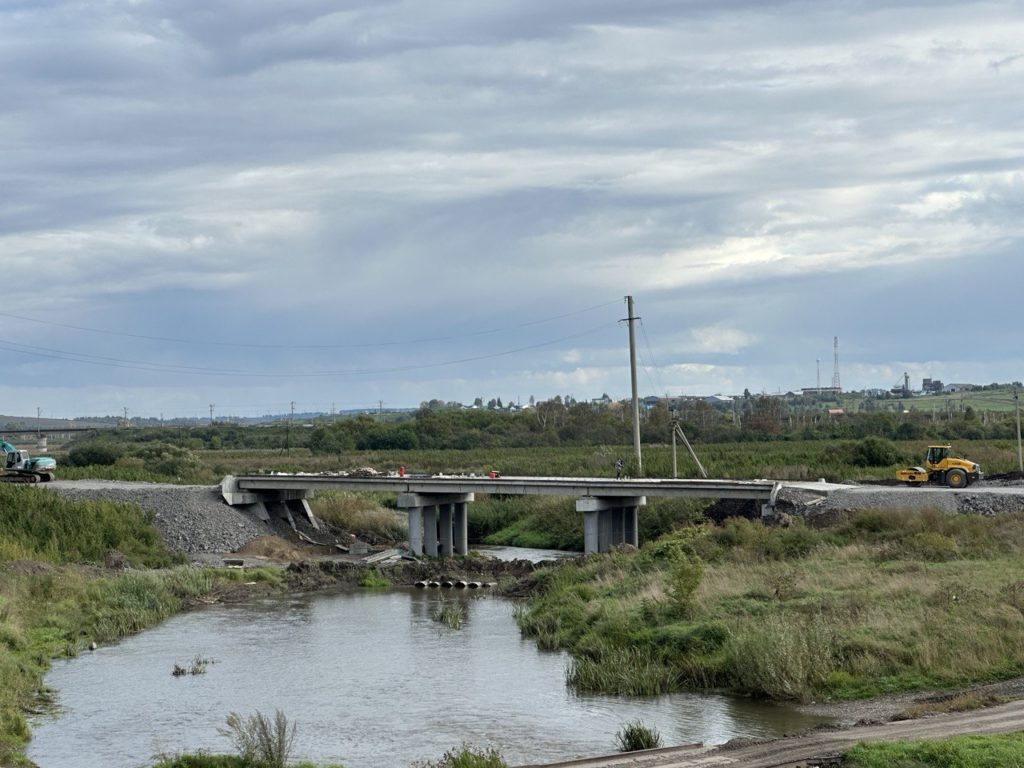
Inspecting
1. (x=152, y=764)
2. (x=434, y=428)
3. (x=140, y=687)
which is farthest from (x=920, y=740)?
(x=434, y=428)

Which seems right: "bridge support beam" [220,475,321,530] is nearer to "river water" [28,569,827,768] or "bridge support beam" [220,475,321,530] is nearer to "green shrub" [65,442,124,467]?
"river water" [28,569,827,768]

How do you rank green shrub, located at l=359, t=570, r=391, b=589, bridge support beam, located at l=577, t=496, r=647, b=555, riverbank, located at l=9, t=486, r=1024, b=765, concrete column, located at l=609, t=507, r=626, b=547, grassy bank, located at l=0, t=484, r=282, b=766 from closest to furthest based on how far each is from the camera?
1. riverbank, located at l=9, t=486, r=1024, b=765
2. grassy bank, located at l=0, t=484, r=282, b=766
3. green shrub, located at l=359, t=570, r=391, b=589
4. bridge support beam, located at l=577, t=496, r=647, b=555
5. concrete column, located at l=609, t=507, r=626, b=547

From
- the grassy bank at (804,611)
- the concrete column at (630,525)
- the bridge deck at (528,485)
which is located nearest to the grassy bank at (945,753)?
the grassy bank at (804,611)

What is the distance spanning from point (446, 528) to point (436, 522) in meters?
1.01

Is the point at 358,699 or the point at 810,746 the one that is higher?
the point at 810,746

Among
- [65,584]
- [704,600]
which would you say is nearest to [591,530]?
[65,584]

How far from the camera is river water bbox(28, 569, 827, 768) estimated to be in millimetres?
28328

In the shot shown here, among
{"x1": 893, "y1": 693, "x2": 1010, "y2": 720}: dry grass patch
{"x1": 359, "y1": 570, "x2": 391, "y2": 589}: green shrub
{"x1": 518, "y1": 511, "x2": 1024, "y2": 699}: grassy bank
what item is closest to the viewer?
Answer: {"x1": 893, "y1": 693, "x2": 1010, "y2": 720}: dry grass patch

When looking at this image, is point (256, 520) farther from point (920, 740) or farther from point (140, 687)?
point (920, 740)

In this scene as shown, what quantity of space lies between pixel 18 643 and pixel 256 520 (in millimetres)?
38096

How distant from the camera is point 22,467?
79.2 m

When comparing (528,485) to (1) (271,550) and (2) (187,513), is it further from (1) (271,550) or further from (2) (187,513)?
(2) (187,513)

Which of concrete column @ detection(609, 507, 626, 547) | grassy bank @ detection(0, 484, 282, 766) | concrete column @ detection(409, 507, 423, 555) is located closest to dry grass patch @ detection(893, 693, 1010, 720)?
grassy bank @ detection(0, 484, 282, 766)

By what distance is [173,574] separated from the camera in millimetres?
56844
